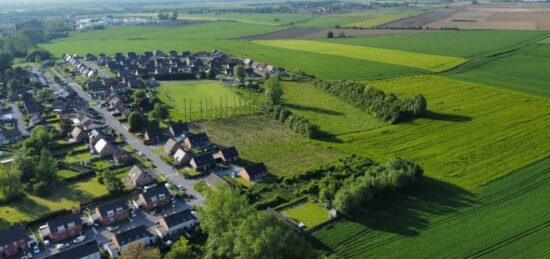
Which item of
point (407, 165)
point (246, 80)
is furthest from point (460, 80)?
point (407, 165)

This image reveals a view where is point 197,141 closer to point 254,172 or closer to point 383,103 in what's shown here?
point 254,172

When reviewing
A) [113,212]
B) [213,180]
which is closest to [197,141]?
[213,180]

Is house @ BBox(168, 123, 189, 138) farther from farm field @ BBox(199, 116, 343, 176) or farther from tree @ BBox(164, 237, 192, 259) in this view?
tree @ BBox(164, 237, 192, 259)

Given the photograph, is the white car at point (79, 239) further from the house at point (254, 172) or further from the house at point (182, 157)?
the house at point (254, 172)

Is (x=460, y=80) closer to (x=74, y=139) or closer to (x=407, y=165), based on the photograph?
(x=407, y=165)

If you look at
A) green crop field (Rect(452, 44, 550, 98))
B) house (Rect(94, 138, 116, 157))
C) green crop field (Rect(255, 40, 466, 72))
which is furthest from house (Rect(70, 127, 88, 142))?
green crop field (Rect(255, 40, 466, 72))

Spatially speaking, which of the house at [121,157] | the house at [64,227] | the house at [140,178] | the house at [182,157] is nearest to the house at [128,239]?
the house at [64,227]
